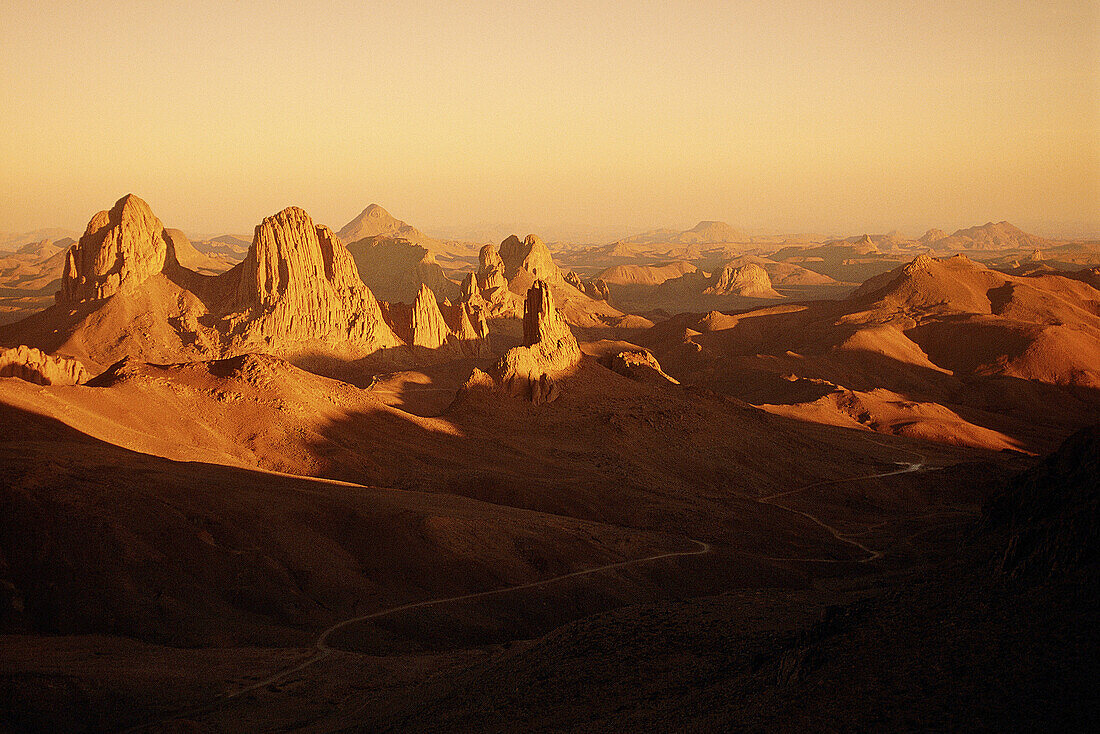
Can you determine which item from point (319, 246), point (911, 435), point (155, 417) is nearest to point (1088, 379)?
point (911, 435)

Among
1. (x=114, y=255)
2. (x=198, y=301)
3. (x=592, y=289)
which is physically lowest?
(x=592, y=289)

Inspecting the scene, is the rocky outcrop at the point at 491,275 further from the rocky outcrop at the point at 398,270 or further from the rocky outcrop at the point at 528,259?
the rocky outcrop at the point at 398,270

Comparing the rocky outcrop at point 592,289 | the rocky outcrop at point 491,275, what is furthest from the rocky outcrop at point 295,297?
the rocky outcrop at point 592,289

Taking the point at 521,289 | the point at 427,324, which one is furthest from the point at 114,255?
the point at 521,289

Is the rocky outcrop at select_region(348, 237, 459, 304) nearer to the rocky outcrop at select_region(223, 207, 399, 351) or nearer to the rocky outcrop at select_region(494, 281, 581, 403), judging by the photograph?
the rocky outcrop at select_region(223, 207, 399, 351)

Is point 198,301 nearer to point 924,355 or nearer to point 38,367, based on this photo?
point 38,367

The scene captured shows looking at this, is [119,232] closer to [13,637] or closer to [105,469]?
[105,469]
